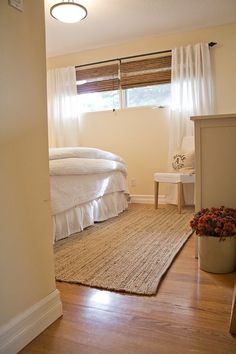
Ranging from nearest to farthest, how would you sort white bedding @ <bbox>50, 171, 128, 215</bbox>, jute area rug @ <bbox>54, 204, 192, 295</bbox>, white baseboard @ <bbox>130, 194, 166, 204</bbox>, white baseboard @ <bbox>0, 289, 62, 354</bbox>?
white baseboard @ <bbox>0, 289, 62, 354</bbox>, jute area rug @ <bbox>54, 204, 192, 295</bbox>, white bedding @ <bbox>50, 171, 128, 215</bbox>, white baseboard @ <bbox>130, 194, 166, 204</bbox>

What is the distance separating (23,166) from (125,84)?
358cm

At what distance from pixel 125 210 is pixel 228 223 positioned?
2177 millimetres

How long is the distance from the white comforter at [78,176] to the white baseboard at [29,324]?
1064mm

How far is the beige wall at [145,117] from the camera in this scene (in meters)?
3.85

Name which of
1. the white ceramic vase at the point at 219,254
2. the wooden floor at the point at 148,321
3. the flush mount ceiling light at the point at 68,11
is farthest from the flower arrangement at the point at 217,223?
the flush mount ceiling light at the point at 68,11

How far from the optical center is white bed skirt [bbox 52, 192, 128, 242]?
237cm

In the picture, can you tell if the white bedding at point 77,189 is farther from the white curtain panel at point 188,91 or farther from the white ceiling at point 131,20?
the white ceiling at point 131,20

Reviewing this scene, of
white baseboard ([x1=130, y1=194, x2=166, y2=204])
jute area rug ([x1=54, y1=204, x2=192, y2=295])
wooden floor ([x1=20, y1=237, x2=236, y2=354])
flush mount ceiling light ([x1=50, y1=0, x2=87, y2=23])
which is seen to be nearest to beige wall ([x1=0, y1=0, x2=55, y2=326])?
wooden floor ([x1=20, y1=237, x2=236, y2=354])

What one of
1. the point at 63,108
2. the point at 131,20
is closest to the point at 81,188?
the point at 131,20

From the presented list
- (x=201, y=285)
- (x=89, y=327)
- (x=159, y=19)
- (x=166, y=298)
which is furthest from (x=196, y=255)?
(x=159, y=19)

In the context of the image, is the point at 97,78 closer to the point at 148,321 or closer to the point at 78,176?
the point at 78,176

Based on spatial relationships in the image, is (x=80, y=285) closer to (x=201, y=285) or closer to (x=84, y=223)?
(x=201, y=285)

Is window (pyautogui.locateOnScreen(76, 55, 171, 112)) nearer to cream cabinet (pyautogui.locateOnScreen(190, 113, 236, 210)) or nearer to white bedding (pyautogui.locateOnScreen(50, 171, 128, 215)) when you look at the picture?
white bedding (pyautogui.locateOnScreen(50, 171, 128, 215))

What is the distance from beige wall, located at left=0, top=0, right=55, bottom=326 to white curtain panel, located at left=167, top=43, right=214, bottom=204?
118 inches
